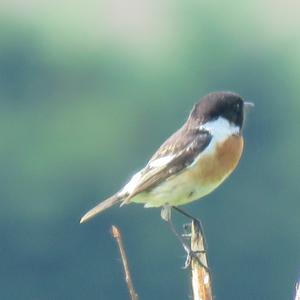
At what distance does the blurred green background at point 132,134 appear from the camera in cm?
3512

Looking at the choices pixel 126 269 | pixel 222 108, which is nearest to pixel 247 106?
pixel 222 108

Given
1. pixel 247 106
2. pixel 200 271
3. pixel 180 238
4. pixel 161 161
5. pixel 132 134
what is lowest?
pixel 200 271

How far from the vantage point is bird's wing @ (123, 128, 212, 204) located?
729cm

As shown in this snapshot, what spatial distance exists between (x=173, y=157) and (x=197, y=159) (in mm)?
93

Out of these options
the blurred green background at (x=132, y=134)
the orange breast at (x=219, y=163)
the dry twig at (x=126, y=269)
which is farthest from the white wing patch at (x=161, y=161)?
the blurred green background at (x=132, y=134)

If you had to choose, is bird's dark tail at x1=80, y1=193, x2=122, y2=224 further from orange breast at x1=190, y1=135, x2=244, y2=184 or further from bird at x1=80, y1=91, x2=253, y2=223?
orange breast at x1=190, y1=135, x2=244, y2=184

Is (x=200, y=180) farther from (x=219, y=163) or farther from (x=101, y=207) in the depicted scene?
(x=101, y=207)

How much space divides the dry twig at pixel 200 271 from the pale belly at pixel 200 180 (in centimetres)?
126

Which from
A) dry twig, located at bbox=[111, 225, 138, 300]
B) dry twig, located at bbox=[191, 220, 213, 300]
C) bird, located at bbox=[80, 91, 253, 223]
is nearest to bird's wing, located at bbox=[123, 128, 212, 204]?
bird, located at bbox=[80, 91, 253, 223]

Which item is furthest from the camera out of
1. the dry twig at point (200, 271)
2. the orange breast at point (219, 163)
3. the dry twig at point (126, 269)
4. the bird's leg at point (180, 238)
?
the orange breast at point (219, 163)

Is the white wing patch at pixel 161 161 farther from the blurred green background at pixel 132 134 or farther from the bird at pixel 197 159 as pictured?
the blurred green background at pixel 132 134

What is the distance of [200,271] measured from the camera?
17.6 ft

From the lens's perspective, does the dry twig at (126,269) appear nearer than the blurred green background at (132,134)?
Yes

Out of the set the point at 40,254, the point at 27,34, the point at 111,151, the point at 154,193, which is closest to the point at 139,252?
the point at 40,254
